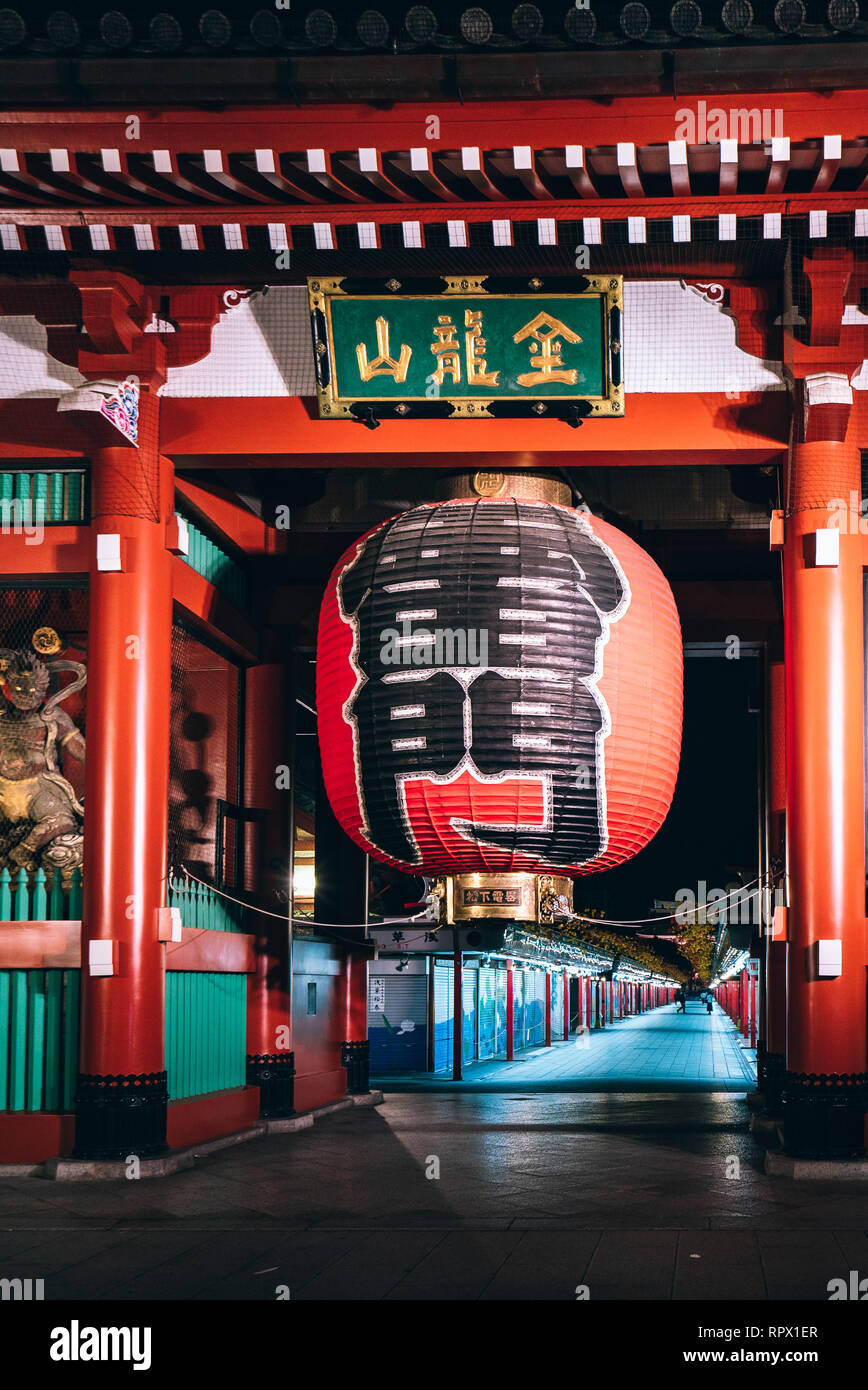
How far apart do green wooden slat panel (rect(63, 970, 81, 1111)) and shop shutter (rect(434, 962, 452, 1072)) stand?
55.7 ft

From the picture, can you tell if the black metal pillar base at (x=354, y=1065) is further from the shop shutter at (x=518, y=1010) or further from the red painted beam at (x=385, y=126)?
the shop shutter at (x=518, y=1010)

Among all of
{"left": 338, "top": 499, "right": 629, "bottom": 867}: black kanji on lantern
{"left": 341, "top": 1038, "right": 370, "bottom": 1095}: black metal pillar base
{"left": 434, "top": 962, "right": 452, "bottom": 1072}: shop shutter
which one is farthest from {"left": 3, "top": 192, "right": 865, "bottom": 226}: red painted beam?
{"left": 434, "top": 962, "right": 452, "bottom": 1072}: shop shutter

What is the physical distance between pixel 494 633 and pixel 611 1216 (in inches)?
141

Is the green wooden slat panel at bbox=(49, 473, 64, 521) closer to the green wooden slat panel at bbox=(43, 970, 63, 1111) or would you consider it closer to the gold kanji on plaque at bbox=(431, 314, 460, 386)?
the gold kanji on plaque at bbox=(431, 314, 460, 386)

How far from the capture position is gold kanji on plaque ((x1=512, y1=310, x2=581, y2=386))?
10500 millimetres

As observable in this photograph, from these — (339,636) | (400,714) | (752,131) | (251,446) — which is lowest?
(400,714)

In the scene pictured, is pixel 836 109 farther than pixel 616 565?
Yes

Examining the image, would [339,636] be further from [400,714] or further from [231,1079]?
[231,1079]

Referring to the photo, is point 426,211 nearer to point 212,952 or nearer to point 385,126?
point 385,126

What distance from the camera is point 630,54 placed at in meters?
8.93

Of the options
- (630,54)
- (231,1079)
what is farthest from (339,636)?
(231,1079)

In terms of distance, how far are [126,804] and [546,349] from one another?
485 cm
